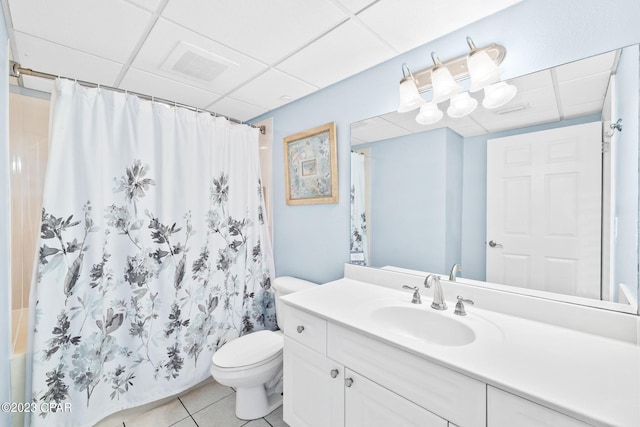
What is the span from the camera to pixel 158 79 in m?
1.71

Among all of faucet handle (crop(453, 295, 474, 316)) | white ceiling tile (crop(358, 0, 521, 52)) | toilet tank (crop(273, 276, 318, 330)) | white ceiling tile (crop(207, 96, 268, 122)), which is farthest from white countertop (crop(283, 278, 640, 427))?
white ceiling tile (crop(207, 96, 268, 122))

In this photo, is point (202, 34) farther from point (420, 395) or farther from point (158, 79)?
point (420, 395)

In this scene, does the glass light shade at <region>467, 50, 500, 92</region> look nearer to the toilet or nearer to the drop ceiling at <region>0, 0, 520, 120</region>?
the drop ceiling at <region>0, 0, 520, 120</region>

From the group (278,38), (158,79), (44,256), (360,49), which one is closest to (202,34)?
(278,38)

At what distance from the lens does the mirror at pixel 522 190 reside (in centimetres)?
95

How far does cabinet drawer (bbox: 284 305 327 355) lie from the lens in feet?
3.89

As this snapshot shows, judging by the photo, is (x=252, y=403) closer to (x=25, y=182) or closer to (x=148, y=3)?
(x=25, y=182)

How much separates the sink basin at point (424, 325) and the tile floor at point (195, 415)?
36.8 inches

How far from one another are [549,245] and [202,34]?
5.95ft

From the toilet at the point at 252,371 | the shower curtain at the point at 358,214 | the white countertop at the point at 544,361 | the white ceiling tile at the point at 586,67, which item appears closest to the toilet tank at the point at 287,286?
the toilet at the point at 252,371

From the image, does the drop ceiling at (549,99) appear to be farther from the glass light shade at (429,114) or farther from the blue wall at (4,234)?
the blue wall at (4,234)

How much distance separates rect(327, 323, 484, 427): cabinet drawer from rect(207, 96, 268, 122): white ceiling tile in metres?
1.79

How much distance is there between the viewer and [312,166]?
1974mm

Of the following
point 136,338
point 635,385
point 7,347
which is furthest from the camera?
point 136,338
